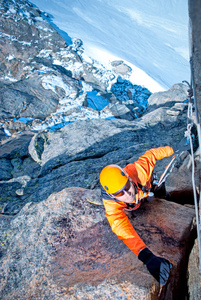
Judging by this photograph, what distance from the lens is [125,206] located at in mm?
2514

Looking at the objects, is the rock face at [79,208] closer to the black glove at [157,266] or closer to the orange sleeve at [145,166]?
the black glove at [157,266]

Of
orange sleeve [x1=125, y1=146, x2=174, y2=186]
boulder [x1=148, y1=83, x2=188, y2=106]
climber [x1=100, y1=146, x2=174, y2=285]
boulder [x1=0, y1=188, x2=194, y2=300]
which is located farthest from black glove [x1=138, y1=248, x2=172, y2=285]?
boulder [x1=148, y1=83, x2=188, y2=106]

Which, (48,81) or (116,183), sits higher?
(116,183)

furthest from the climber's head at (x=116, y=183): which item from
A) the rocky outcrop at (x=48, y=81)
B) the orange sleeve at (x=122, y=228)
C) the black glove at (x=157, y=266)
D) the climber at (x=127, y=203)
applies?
the rocky outcrop at (x=48, y=81)

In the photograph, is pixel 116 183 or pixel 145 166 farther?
pixel 145 166

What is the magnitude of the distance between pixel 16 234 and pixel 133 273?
6.60 feet

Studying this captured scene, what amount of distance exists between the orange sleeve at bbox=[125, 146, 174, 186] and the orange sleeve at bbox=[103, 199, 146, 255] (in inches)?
21.5

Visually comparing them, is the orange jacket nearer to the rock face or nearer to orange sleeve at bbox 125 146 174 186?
orange sleeve at bbox 125 146 174 186

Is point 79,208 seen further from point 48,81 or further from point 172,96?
point 48,81

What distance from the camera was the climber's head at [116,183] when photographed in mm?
2189

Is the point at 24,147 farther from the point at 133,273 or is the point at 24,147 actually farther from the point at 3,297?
the point at 133,273

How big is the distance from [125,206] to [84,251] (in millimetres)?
853

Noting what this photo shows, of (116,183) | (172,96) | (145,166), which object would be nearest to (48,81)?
(172,96)

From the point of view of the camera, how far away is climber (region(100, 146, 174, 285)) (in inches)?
73.5
